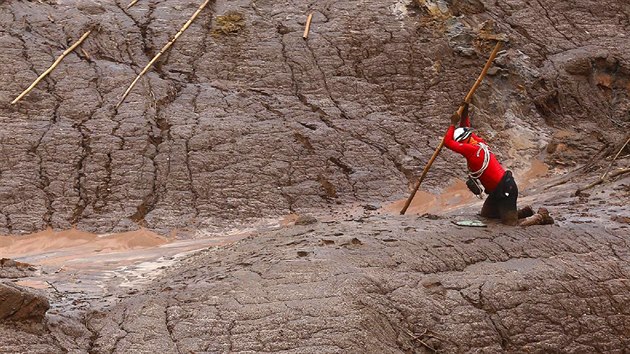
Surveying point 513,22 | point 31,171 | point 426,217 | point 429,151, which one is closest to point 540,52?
point 513,22

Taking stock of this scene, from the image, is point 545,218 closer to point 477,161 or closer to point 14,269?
point 477,161

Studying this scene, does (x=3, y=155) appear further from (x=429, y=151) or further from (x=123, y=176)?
(x=429, y=151)

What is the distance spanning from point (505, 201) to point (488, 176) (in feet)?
0.87

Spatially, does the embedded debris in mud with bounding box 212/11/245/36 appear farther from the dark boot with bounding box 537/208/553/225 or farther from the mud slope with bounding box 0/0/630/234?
the dark boot with bounding box 537/208/553/225

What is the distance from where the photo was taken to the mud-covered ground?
6.55 metres

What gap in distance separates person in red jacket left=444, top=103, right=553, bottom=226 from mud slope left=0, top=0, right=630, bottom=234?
268 centimetres

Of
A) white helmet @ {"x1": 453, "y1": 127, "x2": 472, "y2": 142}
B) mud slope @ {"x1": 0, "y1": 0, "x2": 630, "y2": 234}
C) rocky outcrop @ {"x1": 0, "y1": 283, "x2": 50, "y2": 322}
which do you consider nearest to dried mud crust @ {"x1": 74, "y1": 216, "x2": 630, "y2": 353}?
rocky outcrop @ {"x1": 0, "y1": 283, "x2": 50, "y2": 322}

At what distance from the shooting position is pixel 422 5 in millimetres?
13000

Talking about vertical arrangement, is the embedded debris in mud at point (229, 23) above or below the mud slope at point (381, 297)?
above

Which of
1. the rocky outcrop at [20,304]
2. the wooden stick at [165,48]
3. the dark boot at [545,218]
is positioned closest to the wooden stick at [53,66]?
the wooden stick at [165,48]

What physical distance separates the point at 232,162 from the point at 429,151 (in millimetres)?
2396

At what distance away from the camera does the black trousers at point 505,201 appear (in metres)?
8.31

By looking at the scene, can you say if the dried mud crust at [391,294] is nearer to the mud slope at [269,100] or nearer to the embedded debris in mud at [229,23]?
the mud slope at [269,100]

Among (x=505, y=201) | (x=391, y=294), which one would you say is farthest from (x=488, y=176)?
(x=391, y=294)
